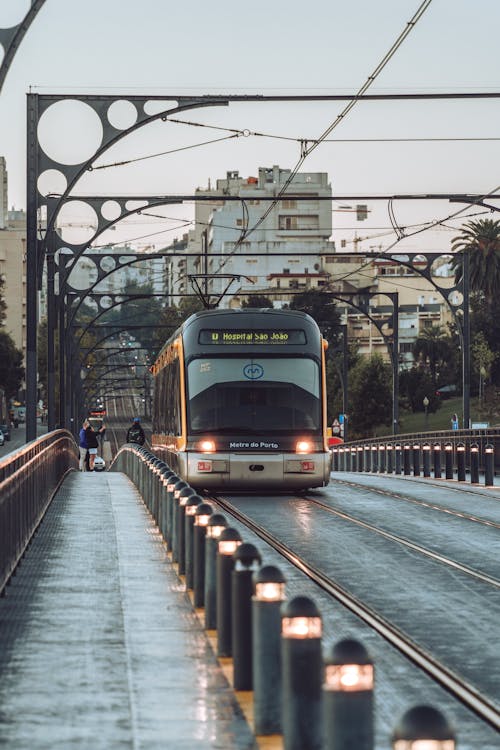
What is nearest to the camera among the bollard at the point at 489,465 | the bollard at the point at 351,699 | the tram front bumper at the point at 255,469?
the bollard at the point at 351,699

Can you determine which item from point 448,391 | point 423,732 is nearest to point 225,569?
point 423,732

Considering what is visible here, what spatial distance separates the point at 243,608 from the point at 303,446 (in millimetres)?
18399

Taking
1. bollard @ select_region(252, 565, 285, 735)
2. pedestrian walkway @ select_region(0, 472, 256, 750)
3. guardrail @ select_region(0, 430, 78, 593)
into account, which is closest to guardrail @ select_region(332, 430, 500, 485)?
→ guardrail @ select_region(0, 430, 78, 593)

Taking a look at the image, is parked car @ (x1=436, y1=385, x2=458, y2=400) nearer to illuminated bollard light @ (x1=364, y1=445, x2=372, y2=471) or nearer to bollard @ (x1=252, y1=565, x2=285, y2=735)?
illuminated bollard light @ (x1=364, y1=445, x2=372, y2=471)

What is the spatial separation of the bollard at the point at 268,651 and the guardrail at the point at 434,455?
27349 mm

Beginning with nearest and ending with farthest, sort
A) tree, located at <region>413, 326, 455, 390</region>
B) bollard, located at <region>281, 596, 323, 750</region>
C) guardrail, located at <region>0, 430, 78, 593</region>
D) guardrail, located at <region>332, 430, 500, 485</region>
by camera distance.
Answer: bollard, located at <region>281, 596, 323, 750</region> < guardrail, located at <region>0, 430, 78, 593</region> < guardrail, located at <region>332, 430, 500, 485</region> < tree, located at <region>413, 326, 455, 390</region>

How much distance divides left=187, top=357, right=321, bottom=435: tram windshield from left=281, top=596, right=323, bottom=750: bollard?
20522mm

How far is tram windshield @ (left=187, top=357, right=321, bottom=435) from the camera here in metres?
26.8

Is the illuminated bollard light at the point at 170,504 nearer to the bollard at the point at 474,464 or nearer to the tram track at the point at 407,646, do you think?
the tram track at the point at 407,646

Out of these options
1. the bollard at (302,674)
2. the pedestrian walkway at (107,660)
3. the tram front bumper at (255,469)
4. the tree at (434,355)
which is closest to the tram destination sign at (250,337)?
the tram front bumper at (255,469)

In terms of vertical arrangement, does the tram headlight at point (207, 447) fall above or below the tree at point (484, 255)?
below

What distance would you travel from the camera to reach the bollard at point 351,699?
5.02 metres

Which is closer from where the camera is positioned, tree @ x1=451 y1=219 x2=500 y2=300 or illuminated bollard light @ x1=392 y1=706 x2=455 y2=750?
illuminated bollard light @ x1=392 y1=706 x2=455 y2=750

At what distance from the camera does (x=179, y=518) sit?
14.2 metres
